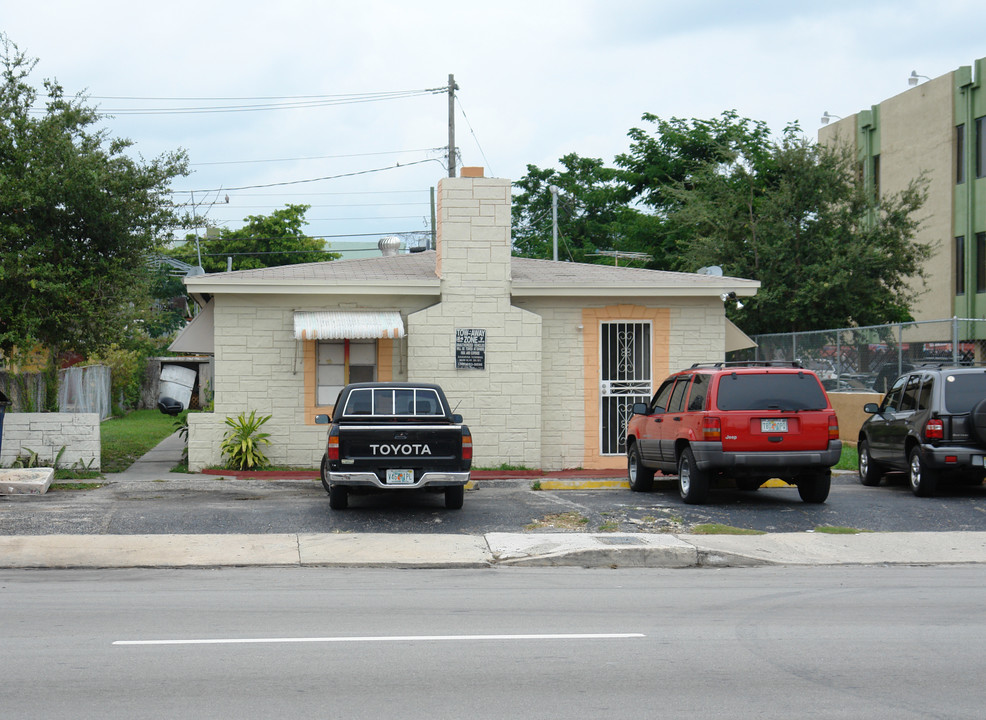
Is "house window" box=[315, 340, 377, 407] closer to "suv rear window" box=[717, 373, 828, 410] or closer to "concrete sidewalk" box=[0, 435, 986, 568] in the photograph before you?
"concrete sidewalk" box=[0, 435, 986, 568]

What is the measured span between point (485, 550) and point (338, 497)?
2.80m

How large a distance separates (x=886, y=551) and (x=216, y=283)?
36.6ft

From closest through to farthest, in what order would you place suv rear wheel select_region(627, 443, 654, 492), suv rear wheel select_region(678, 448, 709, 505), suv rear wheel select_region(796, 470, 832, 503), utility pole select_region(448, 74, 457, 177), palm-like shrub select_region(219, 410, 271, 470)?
1. suv rear wheel select_region(678, 448, 709, 505)
2. suv rear wheel select_region(796, 470, 832, 503)
3. suv rear wheel select_region(627, 443, 654, 492)
4. palm-like shrub select_region(219, 410, 271, 470)
5. utility pole select_region(448, 74, 457, 177)

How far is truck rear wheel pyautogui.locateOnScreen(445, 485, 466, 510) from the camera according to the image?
44.0ft

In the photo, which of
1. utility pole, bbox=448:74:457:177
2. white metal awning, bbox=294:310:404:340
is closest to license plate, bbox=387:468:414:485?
white metal awning, bbox=294:310:404:340

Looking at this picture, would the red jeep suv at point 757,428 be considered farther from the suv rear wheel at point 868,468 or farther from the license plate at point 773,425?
the suv rear wheel at point 868,468

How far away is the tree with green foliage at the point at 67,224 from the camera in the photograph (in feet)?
53.4

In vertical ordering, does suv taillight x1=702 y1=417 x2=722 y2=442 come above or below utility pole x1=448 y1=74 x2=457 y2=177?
below

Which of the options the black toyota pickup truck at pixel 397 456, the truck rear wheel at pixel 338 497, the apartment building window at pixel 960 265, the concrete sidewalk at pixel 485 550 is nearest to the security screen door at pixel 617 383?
the black toyota pickup truck at pixel 397 456

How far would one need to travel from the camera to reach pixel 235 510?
13.4 metres

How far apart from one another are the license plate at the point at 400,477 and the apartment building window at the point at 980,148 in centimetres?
2704

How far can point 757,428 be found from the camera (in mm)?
13391

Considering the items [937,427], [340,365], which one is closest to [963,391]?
[937,427]

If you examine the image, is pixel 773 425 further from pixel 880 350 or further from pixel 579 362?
pixel 880 350
